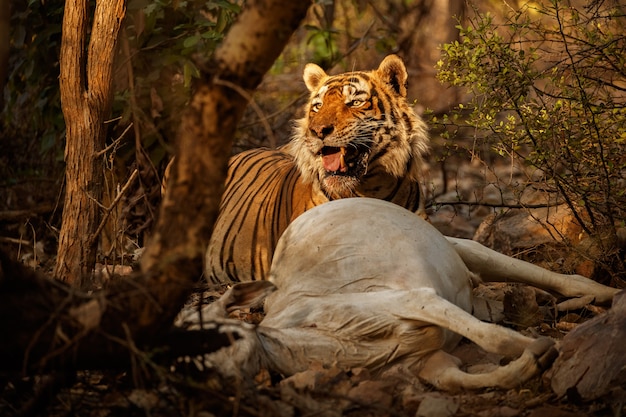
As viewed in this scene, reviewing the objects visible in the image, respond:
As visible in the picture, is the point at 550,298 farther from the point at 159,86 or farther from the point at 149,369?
the point at 159,86

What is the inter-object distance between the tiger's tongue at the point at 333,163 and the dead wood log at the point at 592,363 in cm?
254

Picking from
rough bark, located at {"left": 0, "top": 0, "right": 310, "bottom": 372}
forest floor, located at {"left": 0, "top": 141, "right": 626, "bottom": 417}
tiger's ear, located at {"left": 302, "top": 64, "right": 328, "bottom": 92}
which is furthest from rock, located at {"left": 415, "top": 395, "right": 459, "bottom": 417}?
tiger's ear, located at {"left": 302, "top": 64, "right": 328, "bottom": 92}

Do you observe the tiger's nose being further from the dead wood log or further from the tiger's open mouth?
the dead wood log

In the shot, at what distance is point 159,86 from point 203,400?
4176mm

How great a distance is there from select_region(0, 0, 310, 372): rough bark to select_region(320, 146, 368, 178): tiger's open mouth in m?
2.87

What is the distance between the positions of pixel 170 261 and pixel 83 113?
2006 millimetres

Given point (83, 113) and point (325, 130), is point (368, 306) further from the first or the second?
point (325, 130)

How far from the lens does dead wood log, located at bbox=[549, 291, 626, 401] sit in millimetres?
3184

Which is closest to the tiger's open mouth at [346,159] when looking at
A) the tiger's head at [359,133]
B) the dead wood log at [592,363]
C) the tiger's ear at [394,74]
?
the tiger's head at [359,133]

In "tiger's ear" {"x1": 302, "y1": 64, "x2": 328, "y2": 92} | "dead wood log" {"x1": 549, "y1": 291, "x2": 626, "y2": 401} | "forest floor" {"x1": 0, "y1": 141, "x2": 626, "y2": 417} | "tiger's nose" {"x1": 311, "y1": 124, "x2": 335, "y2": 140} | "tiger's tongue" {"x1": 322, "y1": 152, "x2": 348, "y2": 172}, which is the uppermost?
"tiger's ear" {"x1": 302, "y1": 64, "x2": 328, "y2": 92}

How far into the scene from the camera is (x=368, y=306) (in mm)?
3484

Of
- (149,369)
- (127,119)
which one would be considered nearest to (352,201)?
(149,369)

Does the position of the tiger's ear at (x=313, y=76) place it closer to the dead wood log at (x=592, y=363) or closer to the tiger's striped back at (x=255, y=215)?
the tiger's striped back at (x=255, y=215)

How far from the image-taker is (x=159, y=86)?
672 cm
